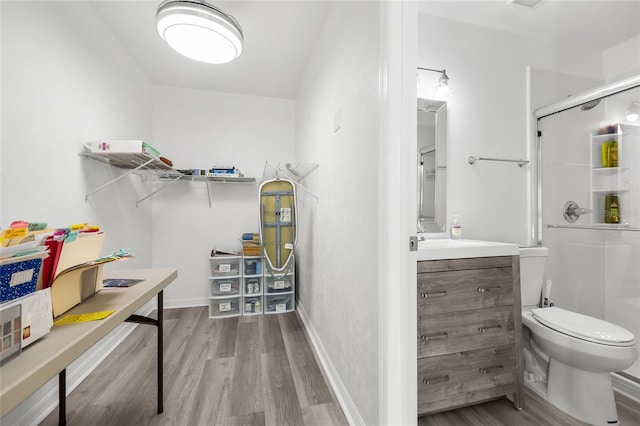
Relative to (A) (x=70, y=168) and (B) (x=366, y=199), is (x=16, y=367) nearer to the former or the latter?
(B) (x=366, y=199)

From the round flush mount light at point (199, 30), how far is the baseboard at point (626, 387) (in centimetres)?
325

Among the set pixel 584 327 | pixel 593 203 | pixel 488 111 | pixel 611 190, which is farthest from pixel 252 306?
pixel 611 190

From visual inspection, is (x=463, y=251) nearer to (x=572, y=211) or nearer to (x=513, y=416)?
(x=513, y=416)

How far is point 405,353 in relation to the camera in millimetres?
1062

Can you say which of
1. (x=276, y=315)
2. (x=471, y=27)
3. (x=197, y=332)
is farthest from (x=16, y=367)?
(x=471, y=27)

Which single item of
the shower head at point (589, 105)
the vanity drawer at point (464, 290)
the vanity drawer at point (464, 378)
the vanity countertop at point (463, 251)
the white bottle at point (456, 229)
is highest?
the shower head at point (589, 105)

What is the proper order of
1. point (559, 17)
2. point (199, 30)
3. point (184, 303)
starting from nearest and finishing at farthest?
point (199, 30)
point (559, 17)
point (184, 303)

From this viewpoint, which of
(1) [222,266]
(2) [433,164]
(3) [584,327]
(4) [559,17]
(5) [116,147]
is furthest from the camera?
(1) [222,266]

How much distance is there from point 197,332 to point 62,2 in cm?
263

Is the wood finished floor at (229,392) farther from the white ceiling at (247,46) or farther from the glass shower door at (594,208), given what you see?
the white ceiling at (247,46)

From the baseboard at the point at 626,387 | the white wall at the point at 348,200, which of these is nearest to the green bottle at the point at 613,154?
the baseboard at the point at 626,387

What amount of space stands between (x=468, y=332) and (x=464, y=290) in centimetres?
23

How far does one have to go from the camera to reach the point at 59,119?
1607 millimetres

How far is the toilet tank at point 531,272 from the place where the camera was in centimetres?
176
